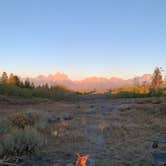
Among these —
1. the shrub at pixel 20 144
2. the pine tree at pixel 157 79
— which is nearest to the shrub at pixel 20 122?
the shrub at pixel 20 144

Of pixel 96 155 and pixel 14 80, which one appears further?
pixel 14 80

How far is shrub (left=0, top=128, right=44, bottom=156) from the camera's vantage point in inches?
194

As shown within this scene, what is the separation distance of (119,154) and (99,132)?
129 inches

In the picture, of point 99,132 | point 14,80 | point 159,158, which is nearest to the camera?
point 159,158

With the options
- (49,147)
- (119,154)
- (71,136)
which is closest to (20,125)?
(71,136)

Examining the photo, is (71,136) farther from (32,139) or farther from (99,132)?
(32,139)

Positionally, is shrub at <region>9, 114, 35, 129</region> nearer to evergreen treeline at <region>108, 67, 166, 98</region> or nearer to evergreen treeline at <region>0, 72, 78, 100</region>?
evergreen treeline at <region>0, 72, 78, 100</region>

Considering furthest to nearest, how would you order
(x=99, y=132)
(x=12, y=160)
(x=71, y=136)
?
(x=99, y=132) → (x=71, y=136) → (x=12, y=160)

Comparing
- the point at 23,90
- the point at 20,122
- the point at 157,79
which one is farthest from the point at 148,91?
the point at 20,122

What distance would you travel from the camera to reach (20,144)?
Result: 16.8 feet

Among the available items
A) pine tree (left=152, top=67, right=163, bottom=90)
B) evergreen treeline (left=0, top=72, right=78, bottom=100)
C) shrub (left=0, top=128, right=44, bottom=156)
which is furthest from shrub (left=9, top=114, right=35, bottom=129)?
pine tree (left=152, top=67, right=163, bottom=90)

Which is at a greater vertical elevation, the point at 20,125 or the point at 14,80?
the point at 14,80

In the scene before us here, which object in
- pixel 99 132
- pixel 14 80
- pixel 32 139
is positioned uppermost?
pixel 14 80

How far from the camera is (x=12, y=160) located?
15.0 ft
